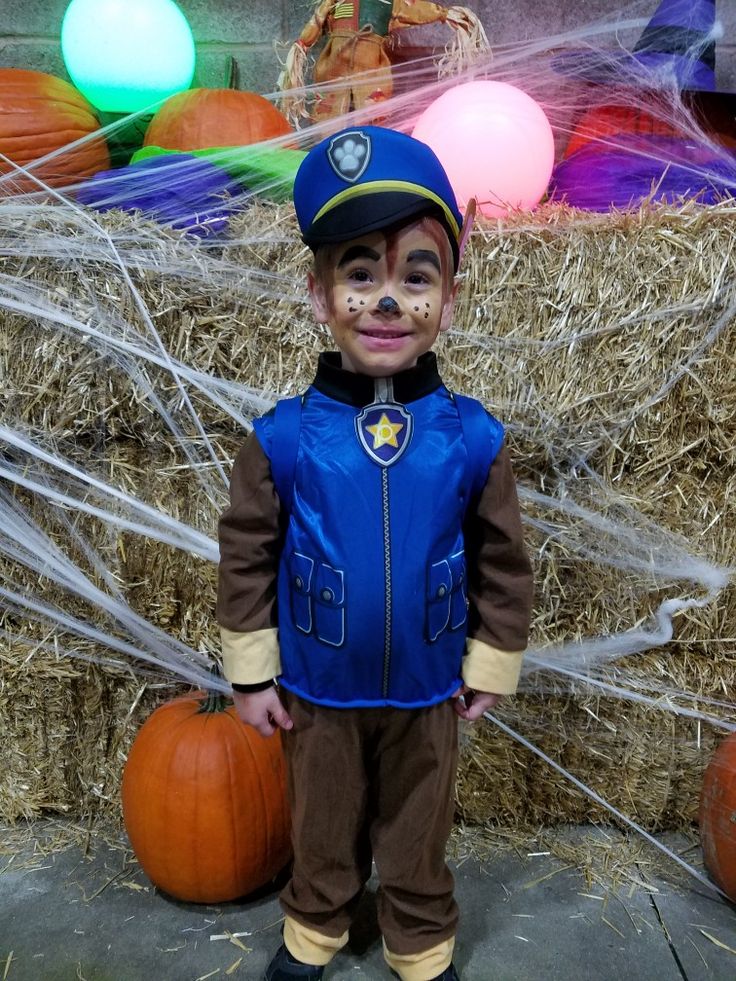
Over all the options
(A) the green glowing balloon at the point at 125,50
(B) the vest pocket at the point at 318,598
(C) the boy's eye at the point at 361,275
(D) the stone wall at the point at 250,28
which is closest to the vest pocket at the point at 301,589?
(B) the vest pocket at the point at 318,598

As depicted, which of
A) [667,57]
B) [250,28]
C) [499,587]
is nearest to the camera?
[499,587]

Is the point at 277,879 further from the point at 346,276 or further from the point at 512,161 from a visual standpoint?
the point at 512,161

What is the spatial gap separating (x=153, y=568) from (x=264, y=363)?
60 cm

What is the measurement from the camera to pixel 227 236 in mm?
2070

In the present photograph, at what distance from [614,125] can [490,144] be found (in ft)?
1.99

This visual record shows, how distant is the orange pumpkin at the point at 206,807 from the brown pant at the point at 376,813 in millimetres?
289

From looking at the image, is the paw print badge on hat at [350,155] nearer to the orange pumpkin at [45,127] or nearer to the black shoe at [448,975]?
the orange pumpkin at [45,127]

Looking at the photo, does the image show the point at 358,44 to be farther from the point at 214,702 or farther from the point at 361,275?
the point at 214,702

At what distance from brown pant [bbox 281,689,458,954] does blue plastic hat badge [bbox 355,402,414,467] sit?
472 mm

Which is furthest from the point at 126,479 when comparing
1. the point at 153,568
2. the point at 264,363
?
the point at 264,363

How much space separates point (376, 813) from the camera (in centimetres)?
165

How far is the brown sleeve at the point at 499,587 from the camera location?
4.91 feet

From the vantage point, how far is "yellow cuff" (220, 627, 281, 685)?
1.50 metres

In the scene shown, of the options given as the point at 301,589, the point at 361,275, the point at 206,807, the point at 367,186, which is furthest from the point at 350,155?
the point at 206,807
